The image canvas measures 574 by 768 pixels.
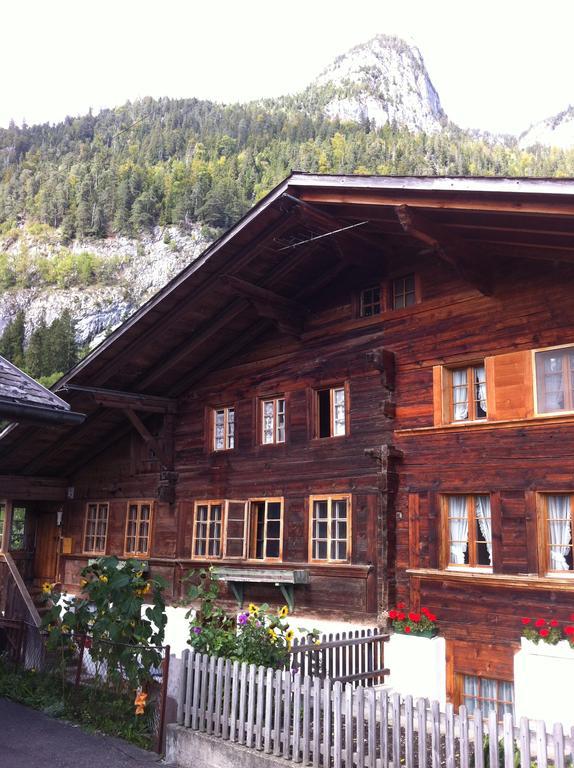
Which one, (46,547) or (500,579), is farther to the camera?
(46,547)

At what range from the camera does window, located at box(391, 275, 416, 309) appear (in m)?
13.7

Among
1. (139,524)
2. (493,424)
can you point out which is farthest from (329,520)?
(139,524)

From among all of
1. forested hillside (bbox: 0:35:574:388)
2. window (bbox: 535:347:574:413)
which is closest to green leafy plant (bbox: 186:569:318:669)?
window (bbox: 535:347:574:413)

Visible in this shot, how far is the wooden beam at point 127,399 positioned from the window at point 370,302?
6143mm

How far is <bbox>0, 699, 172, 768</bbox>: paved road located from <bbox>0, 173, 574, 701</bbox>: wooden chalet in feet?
17.4

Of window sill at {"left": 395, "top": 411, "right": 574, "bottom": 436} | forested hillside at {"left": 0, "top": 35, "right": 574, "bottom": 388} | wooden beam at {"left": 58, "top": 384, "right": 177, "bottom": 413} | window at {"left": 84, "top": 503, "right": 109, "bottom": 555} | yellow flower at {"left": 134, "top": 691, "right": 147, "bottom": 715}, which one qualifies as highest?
forested hillside at {"left": 0, "top": 35, "right": 574, "bottom": 388}

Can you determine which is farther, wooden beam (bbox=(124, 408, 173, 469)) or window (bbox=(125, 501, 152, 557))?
window (bbox=(125, 501, 152, 557))

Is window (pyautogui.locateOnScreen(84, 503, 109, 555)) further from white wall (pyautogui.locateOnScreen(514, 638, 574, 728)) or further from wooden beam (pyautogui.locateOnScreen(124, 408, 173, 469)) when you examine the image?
white wall (pyautogui.locateOnScreen(514, 638, 574, 728))

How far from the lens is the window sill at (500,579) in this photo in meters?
10.6

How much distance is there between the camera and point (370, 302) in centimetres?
1449

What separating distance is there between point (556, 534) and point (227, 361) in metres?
8.89

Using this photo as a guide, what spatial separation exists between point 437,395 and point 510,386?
4.68ft

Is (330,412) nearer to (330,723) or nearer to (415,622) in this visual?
(415,622)

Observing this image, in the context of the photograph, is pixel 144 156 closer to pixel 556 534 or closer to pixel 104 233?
pixel 104 233
